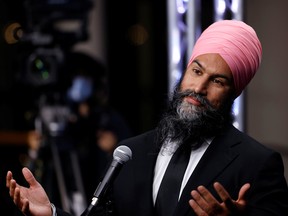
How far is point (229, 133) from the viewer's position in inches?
127

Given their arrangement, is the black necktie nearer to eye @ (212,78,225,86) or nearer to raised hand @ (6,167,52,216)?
eye @ (212,78,225,86)

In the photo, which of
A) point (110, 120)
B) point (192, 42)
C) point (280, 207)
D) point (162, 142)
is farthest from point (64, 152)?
point (280, 207)

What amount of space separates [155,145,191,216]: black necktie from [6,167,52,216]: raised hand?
0.42m

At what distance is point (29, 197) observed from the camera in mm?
3055

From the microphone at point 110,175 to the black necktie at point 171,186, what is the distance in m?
0.31

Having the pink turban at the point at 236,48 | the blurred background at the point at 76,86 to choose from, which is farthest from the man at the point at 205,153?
the blurred background at the point at 76,86

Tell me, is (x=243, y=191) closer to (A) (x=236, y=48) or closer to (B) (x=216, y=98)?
(B) (x=216, y=98)

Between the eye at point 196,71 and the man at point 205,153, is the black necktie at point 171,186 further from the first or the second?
the eye at point 196,71

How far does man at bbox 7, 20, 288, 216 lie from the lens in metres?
3.00

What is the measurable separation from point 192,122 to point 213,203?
1.69 ft

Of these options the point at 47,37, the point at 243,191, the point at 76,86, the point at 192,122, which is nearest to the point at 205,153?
the point at 192,122

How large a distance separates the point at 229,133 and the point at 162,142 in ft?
0.90

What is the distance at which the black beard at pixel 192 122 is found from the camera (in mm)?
3188

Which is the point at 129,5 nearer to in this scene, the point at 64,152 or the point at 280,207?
the point at 64,152
